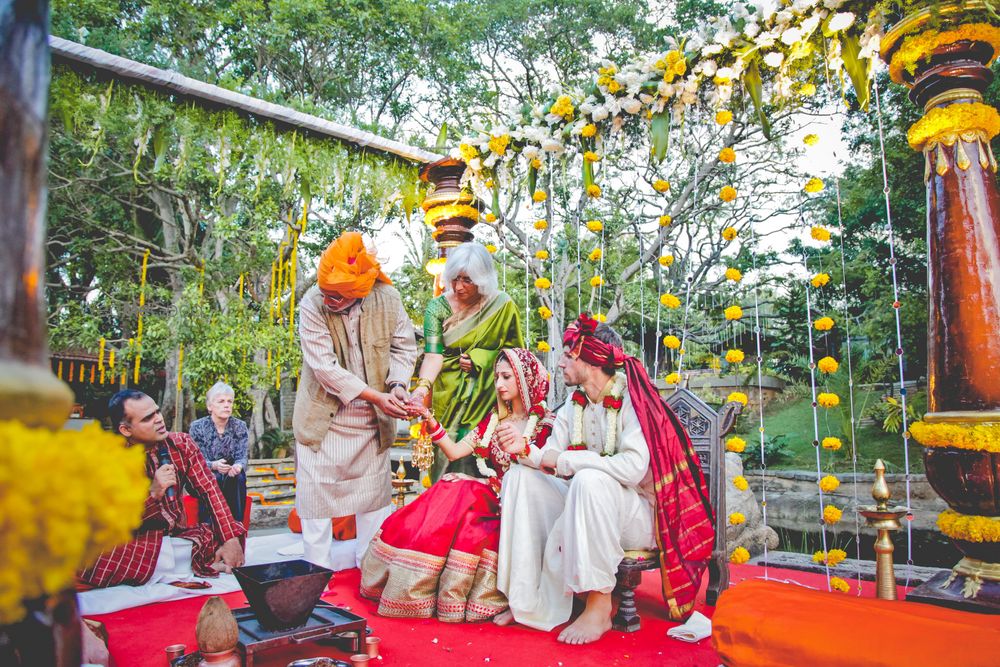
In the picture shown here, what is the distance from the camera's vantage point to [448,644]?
2998 mm

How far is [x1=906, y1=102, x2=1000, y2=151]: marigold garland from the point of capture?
10.1ft

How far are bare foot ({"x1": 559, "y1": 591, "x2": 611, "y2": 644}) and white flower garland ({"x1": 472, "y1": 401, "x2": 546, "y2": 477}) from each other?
96cm

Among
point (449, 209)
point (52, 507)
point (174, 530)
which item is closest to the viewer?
point (52, 507)

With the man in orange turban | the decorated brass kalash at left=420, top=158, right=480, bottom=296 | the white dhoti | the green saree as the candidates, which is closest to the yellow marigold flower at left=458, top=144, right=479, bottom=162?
the decorated brass kalash at left=420, top=158, right=480, bottom=296

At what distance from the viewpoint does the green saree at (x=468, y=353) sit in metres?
4.75

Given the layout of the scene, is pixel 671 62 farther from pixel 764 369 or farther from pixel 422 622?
pixel 764 369

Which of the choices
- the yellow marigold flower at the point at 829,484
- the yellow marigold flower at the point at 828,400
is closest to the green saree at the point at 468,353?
the yellow marigold flower at the point at 828,400

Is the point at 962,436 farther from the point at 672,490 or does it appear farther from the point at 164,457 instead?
the point at 164,457

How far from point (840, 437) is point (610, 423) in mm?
9645

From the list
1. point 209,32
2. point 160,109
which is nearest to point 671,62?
point 160,109

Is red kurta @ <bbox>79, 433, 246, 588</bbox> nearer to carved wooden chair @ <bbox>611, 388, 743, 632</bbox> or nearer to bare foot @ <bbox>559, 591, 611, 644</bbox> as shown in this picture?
bare foot @ <bbox>559, 591, 611, 644</bbox>

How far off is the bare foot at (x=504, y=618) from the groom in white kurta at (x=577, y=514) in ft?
0.17

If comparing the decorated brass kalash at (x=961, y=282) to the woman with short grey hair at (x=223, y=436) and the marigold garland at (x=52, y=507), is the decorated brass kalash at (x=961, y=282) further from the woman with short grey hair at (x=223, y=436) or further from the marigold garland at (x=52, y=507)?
the woman with short grey hair at (x=223, y=436)

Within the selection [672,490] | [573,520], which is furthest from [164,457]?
[672,490]
